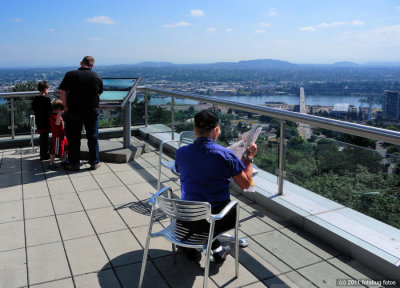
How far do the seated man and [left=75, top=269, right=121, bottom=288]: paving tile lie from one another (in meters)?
0.76

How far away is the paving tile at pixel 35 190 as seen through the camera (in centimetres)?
509

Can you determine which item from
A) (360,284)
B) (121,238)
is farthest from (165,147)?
(360,284)

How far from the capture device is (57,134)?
652 cm

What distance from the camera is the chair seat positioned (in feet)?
8.70

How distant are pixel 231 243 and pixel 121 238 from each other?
107 cm

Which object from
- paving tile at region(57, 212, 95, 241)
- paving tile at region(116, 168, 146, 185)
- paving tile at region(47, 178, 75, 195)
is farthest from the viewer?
paving tile at region(116, 168, 146, 185)

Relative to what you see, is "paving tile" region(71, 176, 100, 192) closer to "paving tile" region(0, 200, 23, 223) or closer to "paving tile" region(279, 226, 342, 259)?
"paving tile" region(0, 200, 23, 223)

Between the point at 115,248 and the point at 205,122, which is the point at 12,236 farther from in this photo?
the point at 205,122

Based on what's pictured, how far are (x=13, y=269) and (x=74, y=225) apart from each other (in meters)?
0.95

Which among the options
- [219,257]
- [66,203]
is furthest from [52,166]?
[219,257]

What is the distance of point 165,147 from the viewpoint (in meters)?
7.65

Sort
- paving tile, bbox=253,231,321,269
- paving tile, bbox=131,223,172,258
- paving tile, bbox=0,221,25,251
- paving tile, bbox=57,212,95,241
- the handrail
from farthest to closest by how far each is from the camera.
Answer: paving tile, bbox=57,212,95,241 < paving tile, bbox=0,221,25,251 < paving tile, bbox=131,223,172,258 < paving tile, bbox=253,231,321,269 < the handrail

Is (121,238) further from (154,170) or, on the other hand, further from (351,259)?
(154,170)

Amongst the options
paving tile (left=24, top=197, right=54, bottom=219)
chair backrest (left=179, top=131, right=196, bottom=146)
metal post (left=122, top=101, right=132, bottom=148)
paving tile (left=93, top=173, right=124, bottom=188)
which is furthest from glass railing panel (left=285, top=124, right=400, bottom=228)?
metal post (left=122, top=101, right=132, bottom=148)
